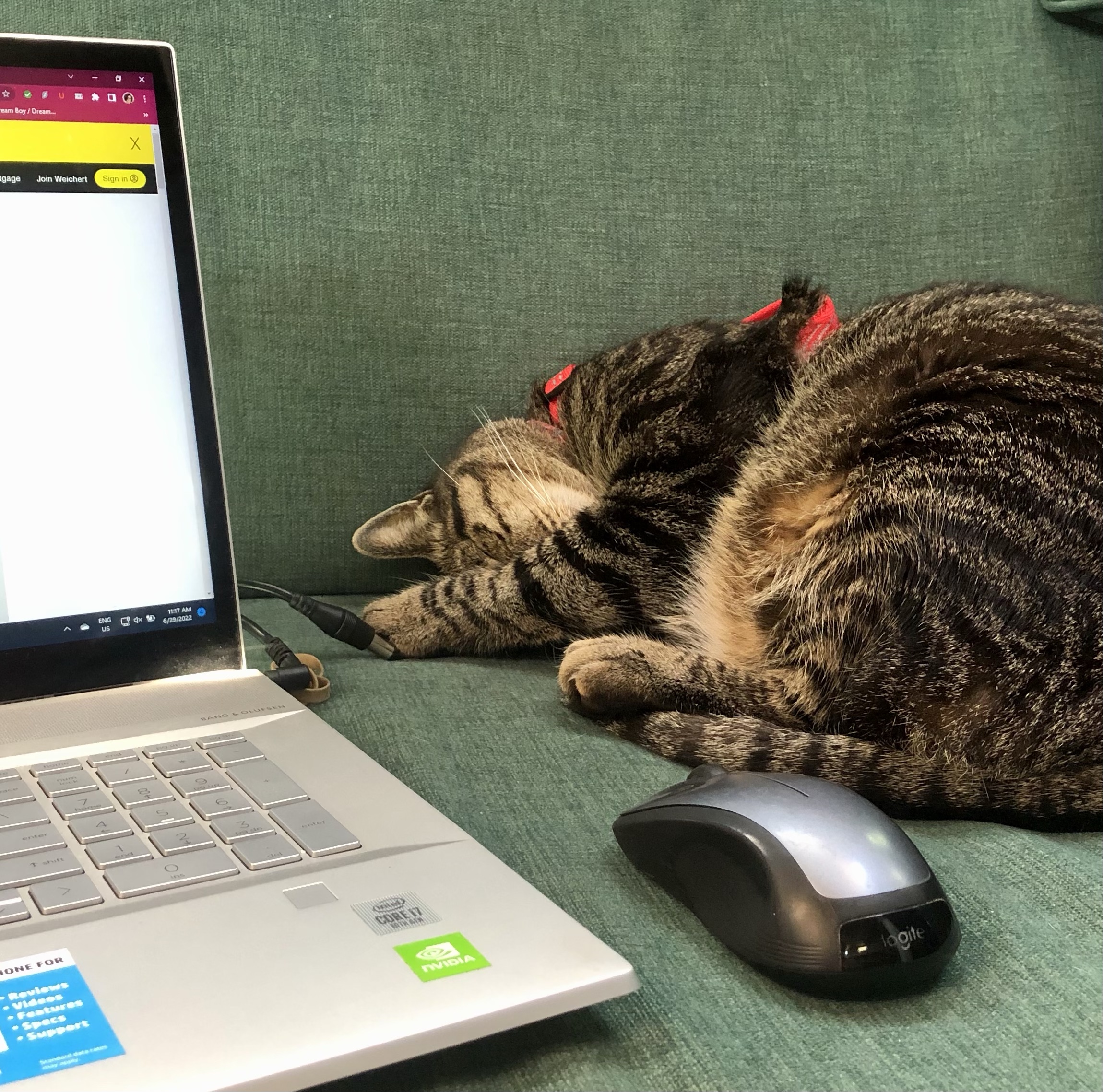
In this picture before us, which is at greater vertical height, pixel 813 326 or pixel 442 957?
pixel 813 326

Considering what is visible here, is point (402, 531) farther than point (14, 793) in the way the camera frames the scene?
Yes

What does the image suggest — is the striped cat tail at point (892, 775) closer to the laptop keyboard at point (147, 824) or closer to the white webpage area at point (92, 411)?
the laptop keyboard at point (147, 824)

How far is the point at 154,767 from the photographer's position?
25.1 inches

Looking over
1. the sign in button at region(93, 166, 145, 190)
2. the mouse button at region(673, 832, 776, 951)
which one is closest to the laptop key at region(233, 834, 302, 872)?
the mouse button at region(673, 832, 776, 951)

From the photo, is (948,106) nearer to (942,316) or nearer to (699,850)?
(942,316)

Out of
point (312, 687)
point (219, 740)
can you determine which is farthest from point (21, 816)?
point (312, 687)

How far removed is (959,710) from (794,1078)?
1.44 feet

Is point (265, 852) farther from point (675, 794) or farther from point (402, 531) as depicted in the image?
point (402, 531)

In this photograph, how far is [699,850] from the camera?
54 centimetres

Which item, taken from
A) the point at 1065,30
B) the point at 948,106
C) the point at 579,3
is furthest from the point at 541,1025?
the point at 1065,30

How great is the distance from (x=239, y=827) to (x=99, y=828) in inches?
2.9

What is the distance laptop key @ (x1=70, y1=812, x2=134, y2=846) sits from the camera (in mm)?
546

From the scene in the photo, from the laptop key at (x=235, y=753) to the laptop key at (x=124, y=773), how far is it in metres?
0.04

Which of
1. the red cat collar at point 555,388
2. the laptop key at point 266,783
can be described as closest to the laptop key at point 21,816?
the laptop key at point 266,783
